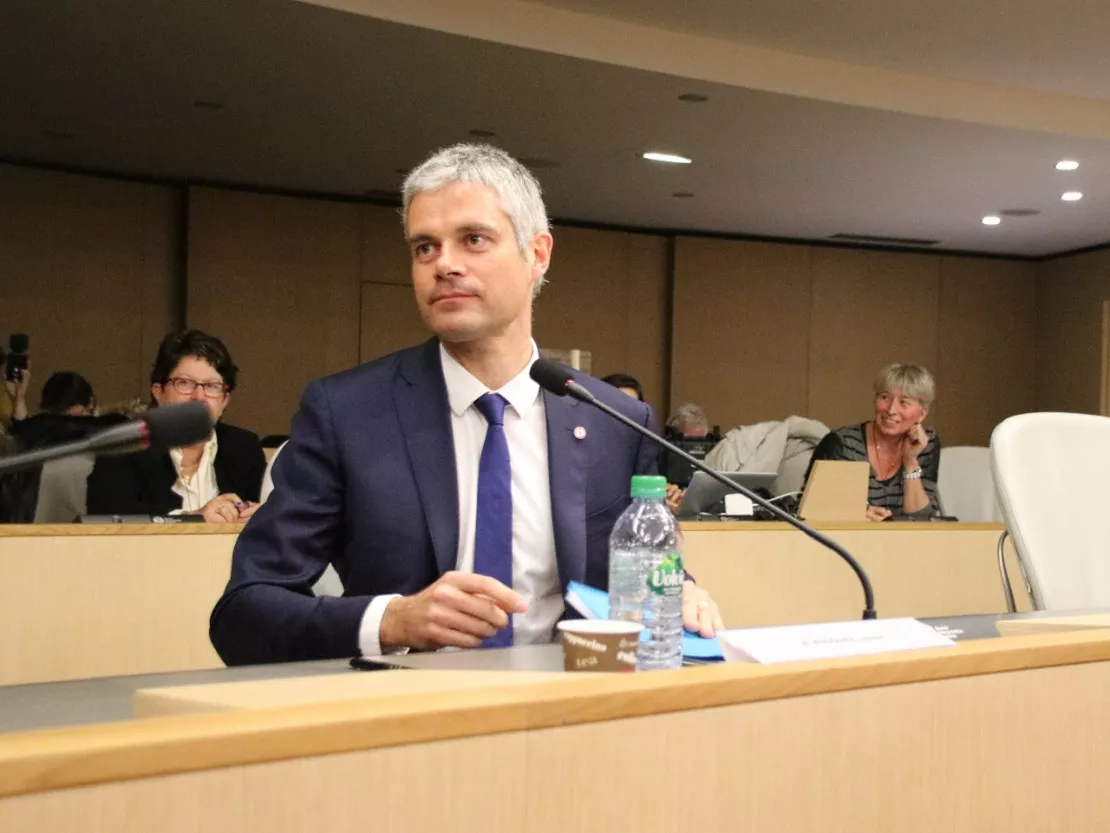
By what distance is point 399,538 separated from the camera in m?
1.79

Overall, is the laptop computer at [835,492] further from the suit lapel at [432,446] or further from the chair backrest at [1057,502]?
the suit lapel at [432,446]

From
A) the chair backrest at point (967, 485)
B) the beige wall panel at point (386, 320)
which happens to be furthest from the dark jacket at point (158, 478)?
the beige wall panel at point (386, 320)

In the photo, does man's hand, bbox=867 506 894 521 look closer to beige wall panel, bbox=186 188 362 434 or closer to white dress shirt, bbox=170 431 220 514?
white dress shirt, bbox=170 431 220 514

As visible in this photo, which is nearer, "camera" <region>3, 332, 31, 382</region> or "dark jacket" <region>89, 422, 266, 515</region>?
"dark jacket" <region>89, 422, 266, 515</region>

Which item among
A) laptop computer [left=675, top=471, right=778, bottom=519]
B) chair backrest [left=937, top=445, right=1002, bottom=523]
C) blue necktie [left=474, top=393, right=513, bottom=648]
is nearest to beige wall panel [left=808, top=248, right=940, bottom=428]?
chair backrest [left=937, top=445, right=1002, bottom=523]

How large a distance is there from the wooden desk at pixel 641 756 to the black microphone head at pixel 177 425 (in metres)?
0.25

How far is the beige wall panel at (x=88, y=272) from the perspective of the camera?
27.3 feet

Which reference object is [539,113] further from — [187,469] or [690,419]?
→ [187,469]

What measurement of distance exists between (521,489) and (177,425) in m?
0.90

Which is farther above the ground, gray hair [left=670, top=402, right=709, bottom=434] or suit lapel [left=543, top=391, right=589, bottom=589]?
gray hair [left=670, top=402, right=709, bottom=434]

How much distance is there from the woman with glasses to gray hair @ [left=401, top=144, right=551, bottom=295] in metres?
1.89

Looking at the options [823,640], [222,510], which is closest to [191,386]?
[222,510]

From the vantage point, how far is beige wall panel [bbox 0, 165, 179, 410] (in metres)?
8.31

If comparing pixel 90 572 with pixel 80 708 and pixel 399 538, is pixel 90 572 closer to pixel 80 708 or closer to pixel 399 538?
pixel 399 538
